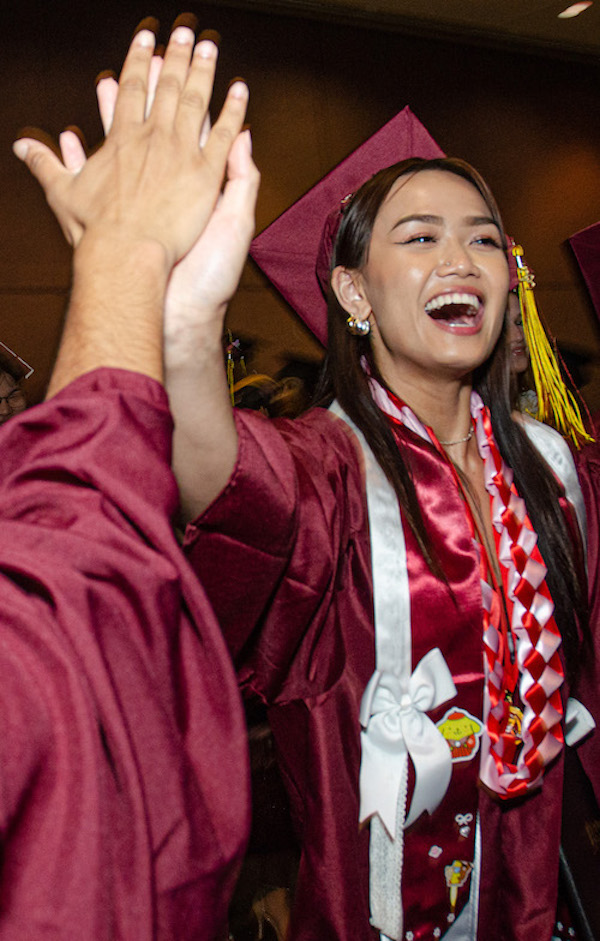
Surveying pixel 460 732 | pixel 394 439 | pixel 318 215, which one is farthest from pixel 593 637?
pixel 318 215

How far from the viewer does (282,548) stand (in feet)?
2.94

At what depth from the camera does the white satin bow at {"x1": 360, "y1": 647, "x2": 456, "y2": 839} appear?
39.4 inches

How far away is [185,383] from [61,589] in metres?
0.39

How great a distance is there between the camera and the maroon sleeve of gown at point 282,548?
865mm

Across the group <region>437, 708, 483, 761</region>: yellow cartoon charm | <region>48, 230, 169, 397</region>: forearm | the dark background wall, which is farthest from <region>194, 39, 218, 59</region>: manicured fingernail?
the dark background wall

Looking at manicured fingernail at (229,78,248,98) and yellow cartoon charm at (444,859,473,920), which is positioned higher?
manicured fingernail at (229,78,248,98)

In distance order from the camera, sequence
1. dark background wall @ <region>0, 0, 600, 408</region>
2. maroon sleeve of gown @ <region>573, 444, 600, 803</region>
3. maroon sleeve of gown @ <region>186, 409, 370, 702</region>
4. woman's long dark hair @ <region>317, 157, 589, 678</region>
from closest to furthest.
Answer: maroon sleeve of gown @ <region>186, 409, 370, 702</region>, woman's long dark hair @ <region>317, 157, 589, 678</region>, maroon sleeve of gown @ <region>573, 444, 600, 803</region>, dark background wall @ <region>0, 0, 600, 408</region>

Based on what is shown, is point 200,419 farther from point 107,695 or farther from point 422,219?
point 422,219

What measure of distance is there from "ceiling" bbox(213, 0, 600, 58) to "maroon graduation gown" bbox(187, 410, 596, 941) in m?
4.16

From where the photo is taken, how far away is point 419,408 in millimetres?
1328

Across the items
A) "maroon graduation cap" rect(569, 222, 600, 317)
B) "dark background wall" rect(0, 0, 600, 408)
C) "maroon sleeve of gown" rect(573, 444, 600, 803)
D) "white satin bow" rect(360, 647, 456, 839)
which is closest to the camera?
"white satin bow" rect(360, 647, 456, 839)

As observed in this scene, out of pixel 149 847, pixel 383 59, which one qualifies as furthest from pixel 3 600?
pixel 383 59

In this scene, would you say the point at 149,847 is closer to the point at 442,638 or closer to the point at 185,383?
the point at 185,383

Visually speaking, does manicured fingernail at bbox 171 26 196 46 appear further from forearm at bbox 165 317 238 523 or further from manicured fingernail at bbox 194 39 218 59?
forearm at bbox 165 317 238 523
